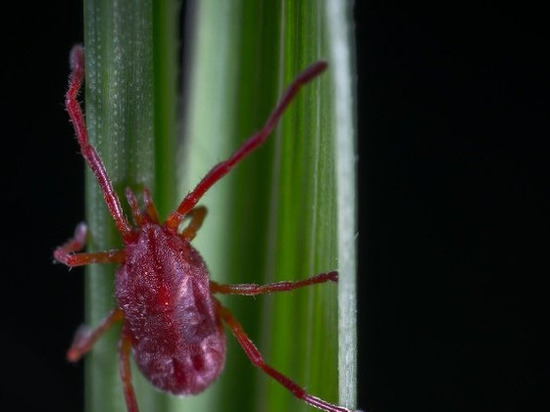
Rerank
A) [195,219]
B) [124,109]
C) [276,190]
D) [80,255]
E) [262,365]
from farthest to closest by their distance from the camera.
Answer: [80,255] → [195,219] → [262,365] → [276,190] → [124,109]

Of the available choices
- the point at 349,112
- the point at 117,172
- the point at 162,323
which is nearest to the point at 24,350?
the point at 162,323

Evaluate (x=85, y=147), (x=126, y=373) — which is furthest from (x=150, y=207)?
(x=126, y=373)

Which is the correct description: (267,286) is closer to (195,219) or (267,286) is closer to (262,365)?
(262,365)

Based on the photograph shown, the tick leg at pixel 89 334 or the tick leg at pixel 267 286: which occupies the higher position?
the tick leg at pixel 267 286

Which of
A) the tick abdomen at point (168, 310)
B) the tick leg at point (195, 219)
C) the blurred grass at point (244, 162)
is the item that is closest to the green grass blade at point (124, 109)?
the blurred grass at point (244, 162)

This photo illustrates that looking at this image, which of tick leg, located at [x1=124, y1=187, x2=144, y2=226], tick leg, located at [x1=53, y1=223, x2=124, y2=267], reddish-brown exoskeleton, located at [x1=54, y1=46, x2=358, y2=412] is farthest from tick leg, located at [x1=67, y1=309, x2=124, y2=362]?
tick leg, located at [x1=124, y1=187, x2=144, y2=226]

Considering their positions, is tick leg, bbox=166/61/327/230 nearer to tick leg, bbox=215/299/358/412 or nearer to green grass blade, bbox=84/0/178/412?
green grass blade, bbox=84/0/178/412

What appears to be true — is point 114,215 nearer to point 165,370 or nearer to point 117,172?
point 117,172

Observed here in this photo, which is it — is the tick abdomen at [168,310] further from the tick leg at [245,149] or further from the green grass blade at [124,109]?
the green grass blade at [124,109]
